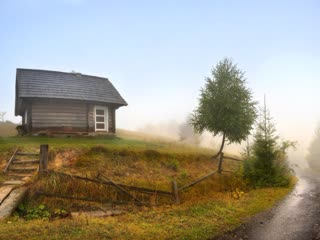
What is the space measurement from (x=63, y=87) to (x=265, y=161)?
59.7 ft

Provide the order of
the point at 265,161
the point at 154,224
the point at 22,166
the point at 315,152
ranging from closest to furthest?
the point at 154,224, the point at 22,166, the point at 265,161, the point at 315,152

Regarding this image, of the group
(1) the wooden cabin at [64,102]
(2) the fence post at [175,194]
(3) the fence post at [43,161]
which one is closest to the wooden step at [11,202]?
(3) the fence post at [43,161]

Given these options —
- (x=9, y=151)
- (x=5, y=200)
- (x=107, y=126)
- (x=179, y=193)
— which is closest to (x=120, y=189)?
(x=179, y=193)

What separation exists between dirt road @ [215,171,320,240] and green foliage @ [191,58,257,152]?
27.9ft

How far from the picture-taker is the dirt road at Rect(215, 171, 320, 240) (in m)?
8.95

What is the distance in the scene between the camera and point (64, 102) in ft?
79.0

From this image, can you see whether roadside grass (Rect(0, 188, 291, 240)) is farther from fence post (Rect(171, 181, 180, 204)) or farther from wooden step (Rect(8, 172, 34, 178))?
wooden step (Rect(8, 172, 34, 178))

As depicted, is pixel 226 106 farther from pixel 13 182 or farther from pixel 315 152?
pixel 315 152

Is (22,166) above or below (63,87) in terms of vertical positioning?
below

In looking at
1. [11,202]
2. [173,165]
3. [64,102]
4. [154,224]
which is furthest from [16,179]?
[64,102]

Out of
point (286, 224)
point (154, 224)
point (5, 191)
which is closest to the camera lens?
point (154, 224)

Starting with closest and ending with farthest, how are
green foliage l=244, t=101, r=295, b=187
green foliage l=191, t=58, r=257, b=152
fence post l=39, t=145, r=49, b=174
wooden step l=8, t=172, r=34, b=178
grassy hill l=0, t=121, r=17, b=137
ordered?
fence post l=39, t=145, r=49, b=174, wooden step l=8, t=172, r=34, b=178, green foliage l=244, t=101, r=295, b=187, green foliage l=191, t=58, r=257, b=152, grassy hill l=0, t=121, r=17, b=137

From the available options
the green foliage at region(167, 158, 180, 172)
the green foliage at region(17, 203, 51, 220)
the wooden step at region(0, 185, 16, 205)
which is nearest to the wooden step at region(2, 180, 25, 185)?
the wooden step at region(0, 185, 16, 205)

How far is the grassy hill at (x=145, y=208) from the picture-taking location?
8.63 metres
